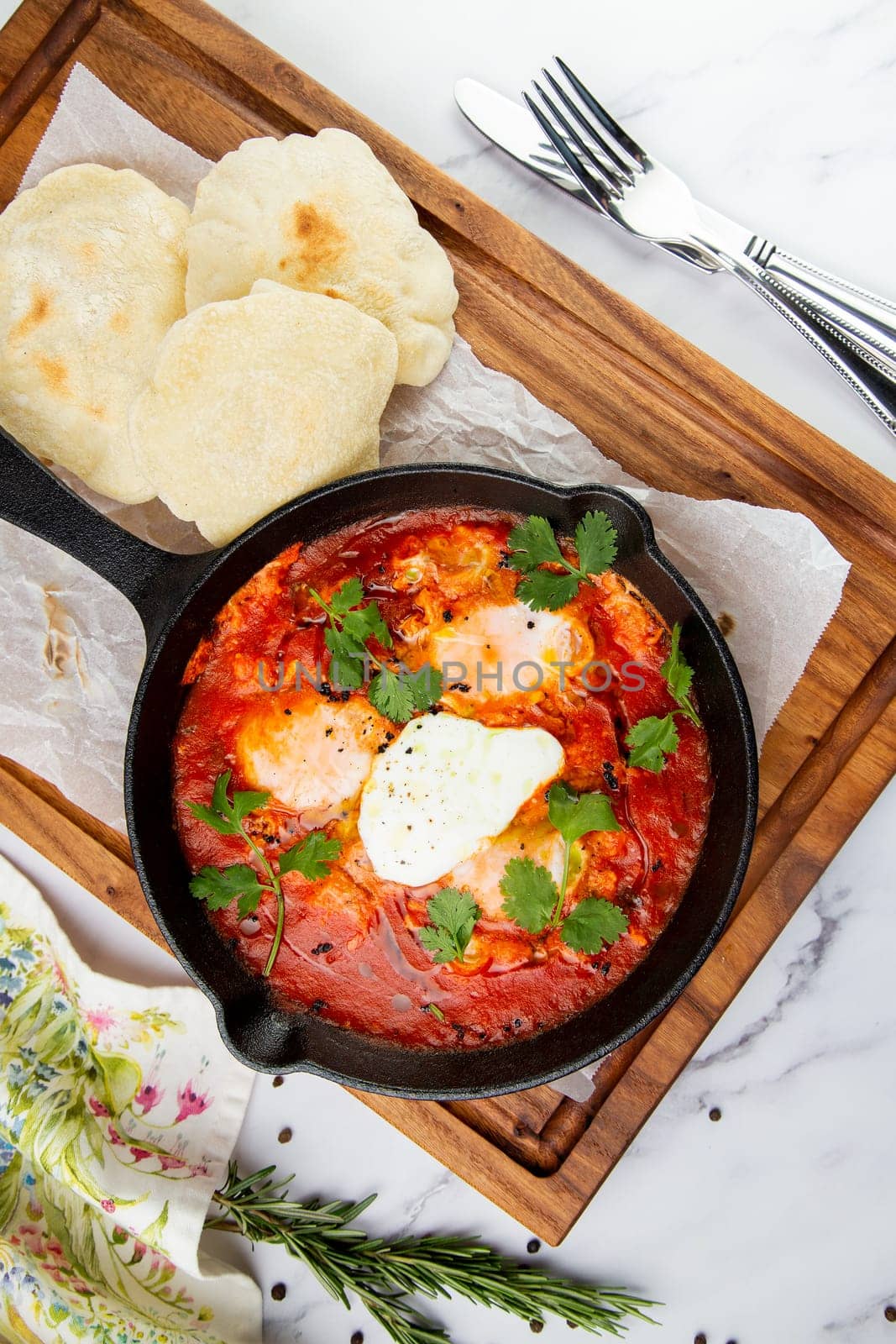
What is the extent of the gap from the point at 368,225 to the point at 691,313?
3.66ft

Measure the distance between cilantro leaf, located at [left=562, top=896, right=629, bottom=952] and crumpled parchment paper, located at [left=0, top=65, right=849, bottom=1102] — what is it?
0.76 meters

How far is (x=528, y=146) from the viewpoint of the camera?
324cm

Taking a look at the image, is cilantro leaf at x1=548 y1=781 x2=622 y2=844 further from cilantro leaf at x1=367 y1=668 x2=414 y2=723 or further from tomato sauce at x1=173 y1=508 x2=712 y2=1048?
cilantro leaf at x1=367 y1=668 x2=414 y2=723

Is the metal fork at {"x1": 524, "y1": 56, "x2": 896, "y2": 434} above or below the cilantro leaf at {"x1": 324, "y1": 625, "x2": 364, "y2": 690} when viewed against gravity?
above

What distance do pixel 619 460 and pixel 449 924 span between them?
4.84 ft

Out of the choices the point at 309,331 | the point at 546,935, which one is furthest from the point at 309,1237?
the point at 309,331

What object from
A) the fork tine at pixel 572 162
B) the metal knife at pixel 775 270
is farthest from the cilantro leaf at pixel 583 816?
the fork tine at pixel 572 162

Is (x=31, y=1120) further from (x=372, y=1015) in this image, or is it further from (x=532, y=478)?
(x=532, y=478)

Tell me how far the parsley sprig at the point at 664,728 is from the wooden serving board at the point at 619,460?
1.73 feet

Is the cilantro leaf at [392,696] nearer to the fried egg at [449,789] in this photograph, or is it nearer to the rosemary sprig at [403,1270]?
the fried egg at [449,789]

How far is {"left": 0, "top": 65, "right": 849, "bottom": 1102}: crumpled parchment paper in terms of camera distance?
295cm

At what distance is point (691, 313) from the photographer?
3312 millimetres

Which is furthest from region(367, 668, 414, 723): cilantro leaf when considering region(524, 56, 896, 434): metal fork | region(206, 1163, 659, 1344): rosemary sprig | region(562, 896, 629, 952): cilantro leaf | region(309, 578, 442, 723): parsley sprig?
region(206, 1163, 659, 1344): rosemary sprig

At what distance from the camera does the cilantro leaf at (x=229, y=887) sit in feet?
9.11
